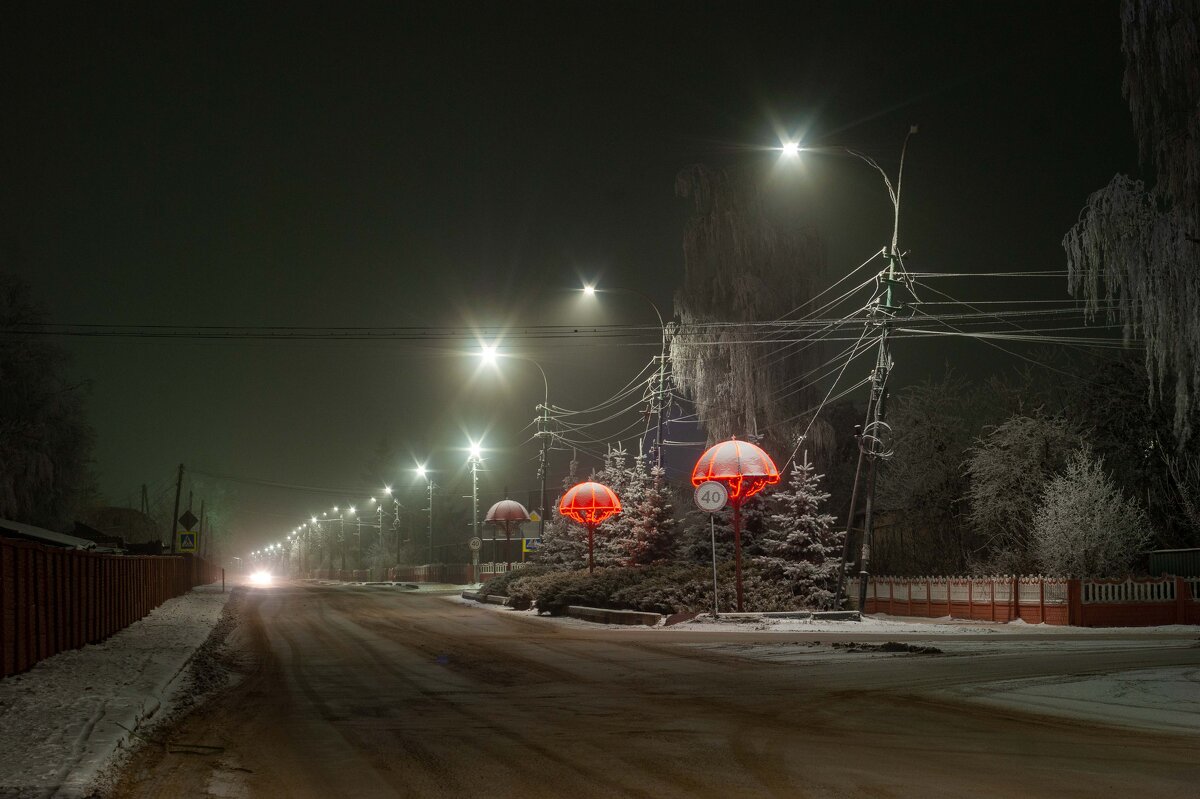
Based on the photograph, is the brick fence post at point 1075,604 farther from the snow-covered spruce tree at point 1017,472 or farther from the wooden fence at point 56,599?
the wooden fence at point 56,599

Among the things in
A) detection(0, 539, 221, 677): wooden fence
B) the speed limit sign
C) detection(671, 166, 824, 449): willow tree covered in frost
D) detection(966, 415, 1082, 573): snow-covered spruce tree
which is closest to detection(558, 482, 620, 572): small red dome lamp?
detection(671, 166, 824, 449): willow tree covered in frost

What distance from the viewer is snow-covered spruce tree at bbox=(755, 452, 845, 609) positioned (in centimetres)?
3027

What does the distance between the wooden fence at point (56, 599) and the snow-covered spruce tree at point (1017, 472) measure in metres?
27.5

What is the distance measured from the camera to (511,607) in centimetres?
3953

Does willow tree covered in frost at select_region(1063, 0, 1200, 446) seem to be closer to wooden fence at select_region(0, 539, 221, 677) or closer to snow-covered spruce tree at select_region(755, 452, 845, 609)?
snow-covered spruce tree at select_region(755, 452, 845, 609)

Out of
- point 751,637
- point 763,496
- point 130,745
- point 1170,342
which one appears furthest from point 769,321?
point 130,745

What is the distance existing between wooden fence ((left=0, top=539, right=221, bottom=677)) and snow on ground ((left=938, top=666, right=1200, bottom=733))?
11524 mm

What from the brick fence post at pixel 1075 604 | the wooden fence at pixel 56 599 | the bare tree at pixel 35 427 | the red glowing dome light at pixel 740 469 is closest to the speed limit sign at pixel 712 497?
the red glowing dome light at pixel 740 469

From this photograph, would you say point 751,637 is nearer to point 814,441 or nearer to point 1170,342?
point 1170,342

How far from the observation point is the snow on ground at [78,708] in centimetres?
772

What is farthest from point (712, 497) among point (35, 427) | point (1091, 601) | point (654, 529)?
point (35, 427)

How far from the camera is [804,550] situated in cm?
3098

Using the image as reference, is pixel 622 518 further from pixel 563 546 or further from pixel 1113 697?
pixel 1113 697

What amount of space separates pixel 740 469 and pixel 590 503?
1066 centimetres
